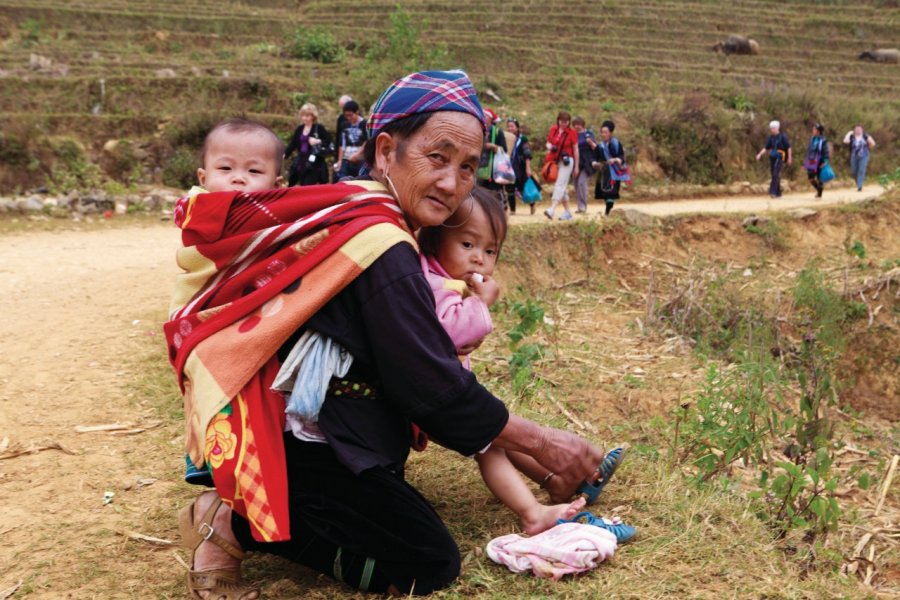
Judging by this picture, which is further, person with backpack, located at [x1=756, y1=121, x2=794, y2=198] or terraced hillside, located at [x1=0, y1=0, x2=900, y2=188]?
terraced hillside, located at [x1=0, y1=0, x2=900, y2=188]

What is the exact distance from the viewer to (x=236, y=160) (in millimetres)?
2775

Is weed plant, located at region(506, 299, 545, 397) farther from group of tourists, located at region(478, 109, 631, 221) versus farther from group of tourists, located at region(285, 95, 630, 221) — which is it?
group of tourists, located at region(478, 109, 631, 221)

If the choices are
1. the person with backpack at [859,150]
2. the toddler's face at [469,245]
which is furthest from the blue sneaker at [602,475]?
the person with backpack at [859,150]

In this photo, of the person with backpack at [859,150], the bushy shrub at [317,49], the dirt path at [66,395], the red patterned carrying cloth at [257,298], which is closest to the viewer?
the red patterned carrying cloth at [257,298]

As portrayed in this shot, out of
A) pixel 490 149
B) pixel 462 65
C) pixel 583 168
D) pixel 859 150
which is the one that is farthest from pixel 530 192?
pixel 462 65

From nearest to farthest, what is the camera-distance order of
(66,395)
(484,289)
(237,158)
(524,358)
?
(237,158) < (484,289) < (66,395) < (524,358)

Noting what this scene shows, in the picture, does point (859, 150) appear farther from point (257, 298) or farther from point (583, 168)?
point (257, 298)

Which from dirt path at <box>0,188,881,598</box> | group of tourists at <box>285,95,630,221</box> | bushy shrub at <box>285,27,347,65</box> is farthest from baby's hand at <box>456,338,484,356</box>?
bushy shrub at <box>285,27,347,65</box>

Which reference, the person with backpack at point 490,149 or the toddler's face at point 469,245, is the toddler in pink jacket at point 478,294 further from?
the person with backpack at point 490,149

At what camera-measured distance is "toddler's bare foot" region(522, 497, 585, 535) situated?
2619 mm

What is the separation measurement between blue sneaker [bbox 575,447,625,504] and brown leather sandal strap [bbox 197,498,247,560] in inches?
46.7

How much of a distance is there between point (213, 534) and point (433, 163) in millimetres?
1311

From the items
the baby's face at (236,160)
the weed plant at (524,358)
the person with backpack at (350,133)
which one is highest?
the baby's face at (236,160)

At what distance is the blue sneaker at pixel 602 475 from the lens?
113 inches
